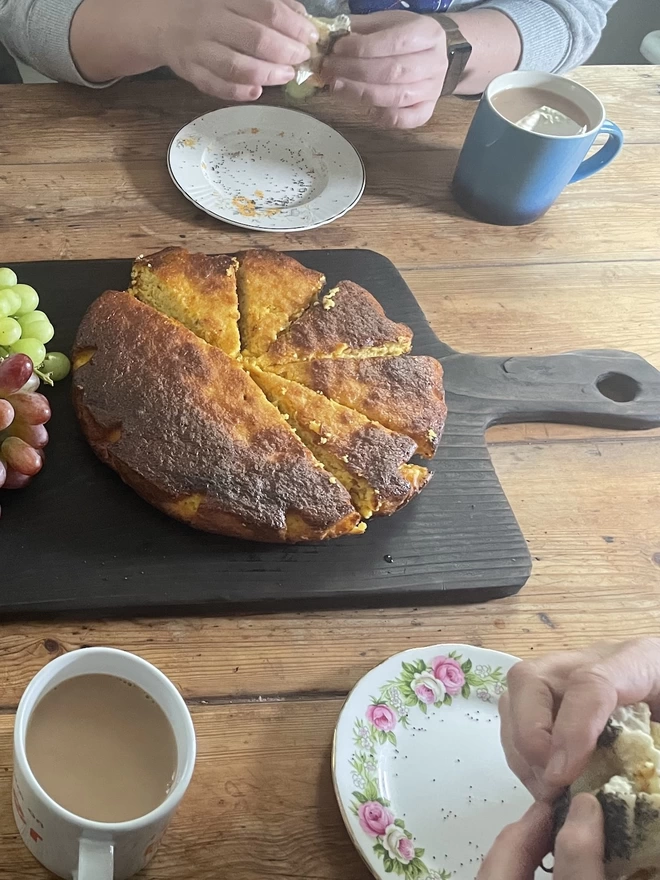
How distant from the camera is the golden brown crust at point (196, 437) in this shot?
93 cm

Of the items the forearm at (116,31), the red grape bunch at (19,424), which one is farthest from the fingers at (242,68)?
the red grape bunch at (19,424)

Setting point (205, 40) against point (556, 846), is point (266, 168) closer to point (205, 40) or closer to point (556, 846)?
point (205, 40)

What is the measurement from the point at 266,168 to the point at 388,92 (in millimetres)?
265

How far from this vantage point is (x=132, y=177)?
1.39 metres

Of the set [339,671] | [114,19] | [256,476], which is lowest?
[339,671]

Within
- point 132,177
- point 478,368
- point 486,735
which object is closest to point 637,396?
point 478,368

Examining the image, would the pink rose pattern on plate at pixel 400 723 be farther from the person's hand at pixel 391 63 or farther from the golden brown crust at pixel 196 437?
the person's hand at pixel 391 63

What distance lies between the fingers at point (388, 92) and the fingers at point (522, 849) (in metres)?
1.24

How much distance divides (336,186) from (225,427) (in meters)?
0.65

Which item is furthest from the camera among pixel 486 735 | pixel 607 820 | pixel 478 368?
pixel 478 368

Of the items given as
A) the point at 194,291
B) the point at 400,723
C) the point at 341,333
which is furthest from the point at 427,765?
the point at 194,291

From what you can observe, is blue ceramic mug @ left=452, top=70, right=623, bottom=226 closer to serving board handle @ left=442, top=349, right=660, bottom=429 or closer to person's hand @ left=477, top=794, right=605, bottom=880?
serving board handle @ left=442, top=349, right=660, bottom=429

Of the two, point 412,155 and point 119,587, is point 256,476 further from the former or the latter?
point 412,155

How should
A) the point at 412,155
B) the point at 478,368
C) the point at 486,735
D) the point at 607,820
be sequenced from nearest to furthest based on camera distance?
the point at 607,820 < the point at 486,735 < the point at 478,368 < the point at 412,155
